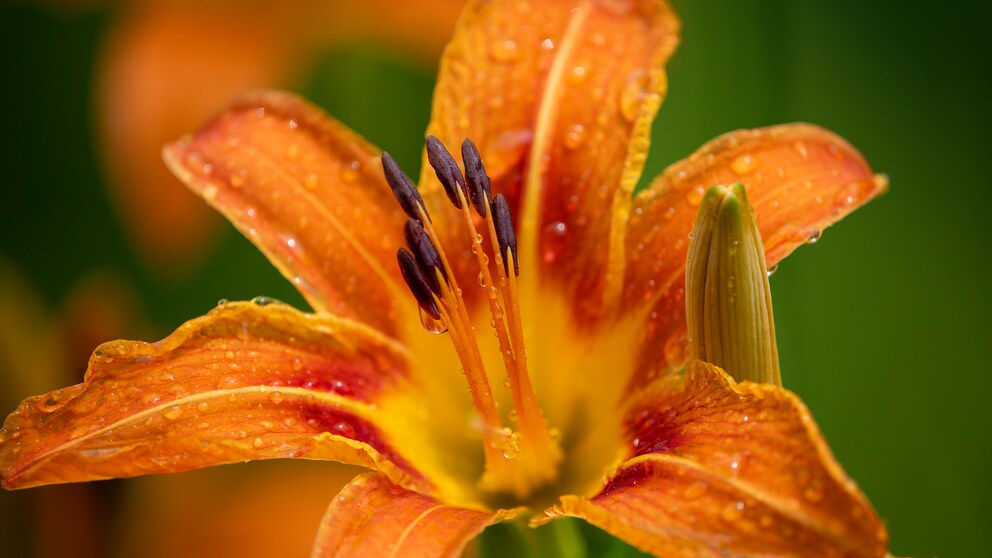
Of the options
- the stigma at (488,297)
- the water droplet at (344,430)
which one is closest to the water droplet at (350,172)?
the stigma at (488,297)

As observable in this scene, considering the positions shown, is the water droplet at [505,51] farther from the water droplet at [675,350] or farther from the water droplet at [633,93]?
the water droplet at [675,350]

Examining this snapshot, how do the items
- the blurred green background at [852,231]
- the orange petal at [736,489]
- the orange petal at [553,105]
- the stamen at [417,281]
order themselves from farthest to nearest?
the blurred green background at [852,231]
the orange petal at [553,105]
the stamen at [417,281]
the orange petal at [736,489]

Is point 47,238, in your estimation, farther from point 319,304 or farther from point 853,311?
point 853,311

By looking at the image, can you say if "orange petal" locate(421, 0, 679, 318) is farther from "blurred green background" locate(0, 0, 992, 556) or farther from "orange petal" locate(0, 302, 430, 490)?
"blurred green background" locate(0, 0, 992, 556)

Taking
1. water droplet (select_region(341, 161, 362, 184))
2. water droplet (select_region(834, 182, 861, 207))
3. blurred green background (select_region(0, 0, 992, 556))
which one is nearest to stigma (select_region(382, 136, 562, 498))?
water droplet (select_region(341, 161, 362, 184))

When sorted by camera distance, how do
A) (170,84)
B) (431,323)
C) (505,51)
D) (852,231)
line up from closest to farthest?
(431,323)
(505,51)
(852,231)
(170,84)

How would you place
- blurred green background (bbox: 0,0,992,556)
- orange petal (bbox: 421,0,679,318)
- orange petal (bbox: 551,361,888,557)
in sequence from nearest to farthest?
orange petal (bbox: 551,361,888,557) → orange petal (bbox: 421,0,679,318) → blurred green background (bbox: 0,0,992,556)

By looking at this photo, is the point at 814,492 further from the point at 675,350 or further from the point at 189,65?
the point at 189,65

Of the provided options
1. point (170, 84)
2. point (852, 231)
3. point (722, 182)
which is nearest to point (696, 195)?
point (722, 182)
